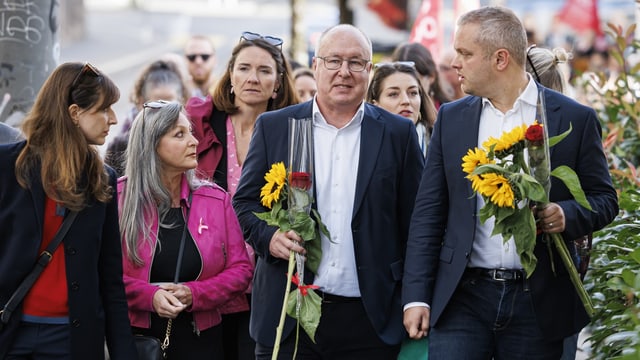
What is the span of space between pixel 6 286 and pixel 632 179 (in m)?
3.36

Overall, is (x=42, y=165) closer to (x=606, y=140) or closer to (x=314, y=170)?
(x=314, y=170)

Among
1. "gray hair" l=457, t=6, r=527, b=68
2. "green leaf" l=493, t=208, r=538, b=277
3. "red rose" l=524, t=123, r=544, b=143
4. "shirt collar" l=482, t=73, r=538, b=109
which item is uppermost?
"gray hair" l=457, t=6, r=527, b=68

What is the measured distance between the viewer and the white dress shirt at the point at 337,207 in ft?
17.7

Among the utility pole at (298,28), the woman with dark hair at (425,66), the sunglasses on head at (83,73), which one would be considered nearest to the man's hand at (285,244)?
the sunglasses on head at (83,73)

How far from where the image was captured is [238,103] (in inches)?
282

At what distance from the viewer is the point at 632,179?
20.8 ft

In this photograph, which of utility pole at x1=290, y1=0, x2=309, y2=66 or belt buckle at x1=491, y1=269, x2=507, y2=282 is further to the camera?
utility pole at x1=290, y1=0, x2=309, y2=66

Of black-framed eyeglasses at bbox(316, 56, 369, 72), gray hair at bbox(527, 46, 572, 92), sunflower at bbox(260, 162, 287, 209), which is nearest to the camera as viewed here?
sunflower at bbox(260, 162, 287, 209)

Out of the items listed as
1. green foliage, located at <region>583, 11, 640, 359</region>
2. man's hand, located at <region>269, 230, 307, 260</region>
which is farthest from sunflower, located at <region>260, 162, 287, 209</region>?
green foliage, located at <region>583, 11, 640, 359</region>

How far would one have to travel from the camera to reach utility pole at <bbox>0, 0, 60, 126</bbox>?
7512 mm

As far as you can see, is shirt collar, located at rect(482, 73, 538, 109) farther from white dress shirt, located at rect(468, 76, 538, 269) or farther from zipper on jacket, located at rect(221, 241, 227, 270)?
zipper on jacket, located at rect(221, 241, 227, 270)

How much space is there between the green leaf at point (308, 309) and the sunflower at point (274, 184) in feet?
1.39

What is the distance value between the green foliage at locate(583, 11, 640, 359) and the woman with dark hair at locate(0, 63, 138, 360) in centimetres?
223

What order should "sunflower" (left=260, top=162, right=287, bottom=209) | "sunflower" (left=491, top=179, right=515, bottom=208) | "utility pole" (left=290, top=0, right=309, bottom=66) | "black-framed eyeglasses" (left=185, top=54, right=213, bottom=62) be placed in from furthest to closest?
"utility pole" (left=290, top=0, right=309, bottom=66) < "black-framed eyeglasses" (left=185, top=54, right=213, bottom=62) < "sunflower" (left=260, top=162, right=287, bottom=209) < "sunflower" (left=491, top=179, right=515, bottom=208)
